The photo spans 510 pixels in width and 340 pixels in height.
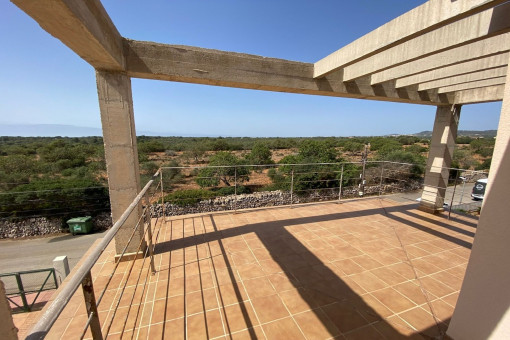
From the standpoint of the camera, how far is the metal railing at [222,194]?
0.76 meters

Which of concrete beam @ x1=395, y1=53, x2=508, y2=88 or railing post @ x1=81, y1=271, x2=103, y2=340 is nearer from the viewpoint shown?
railing post @ x1=81, y1=271, x2=103, y2=340

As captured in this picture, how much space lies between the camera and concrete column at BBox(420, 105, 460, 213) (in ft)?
12.8

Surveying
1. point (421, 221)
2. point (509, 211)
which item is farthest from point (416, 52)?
point (421, 221)

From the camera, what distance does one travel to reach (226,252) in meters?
2.61

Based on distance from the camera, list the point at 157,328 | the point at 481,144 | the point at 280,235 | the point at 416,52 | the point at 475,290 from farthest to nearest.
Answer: the point at 481,144, the point at 280,235, the point at 416,52, the point at 157,328, the point at 475,290

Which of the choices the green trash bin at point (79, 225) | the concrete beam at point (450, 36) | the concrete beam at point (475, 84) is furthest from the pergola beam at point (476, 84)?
the green trash bin at point (79, 225)

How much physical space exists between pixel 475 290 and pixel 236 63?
9.65 feet

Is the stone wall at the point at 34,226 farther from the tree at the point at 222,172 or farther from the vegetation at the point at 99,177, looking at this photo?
the tree at the point at 222,172

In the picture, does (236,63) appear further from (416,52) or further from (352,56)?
(416,52)

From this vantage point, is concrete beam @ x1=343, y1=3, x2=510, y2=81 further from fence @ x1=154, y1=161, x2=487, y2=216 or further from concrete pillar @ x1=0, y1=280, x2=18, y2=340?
fence @ x1=154, y1=161, x2=487, y2=216

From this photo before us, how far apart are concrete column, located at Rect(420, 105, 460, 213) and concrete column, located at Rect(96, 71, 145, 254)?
16.2 ft

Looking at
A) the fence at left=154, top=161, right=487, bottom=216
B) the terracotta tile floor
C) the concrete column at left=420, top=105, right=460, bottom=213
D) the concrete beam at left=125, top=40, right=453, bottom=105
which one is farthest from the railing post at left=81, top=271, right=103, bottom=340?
the fence at left=154, top=161, right=487, bottom=216

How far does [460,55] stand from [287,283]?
3047 millimetres

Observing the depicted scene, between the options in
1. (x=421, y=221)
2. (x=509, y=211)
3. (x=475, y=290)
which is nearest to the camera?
(x=509, y=211)
